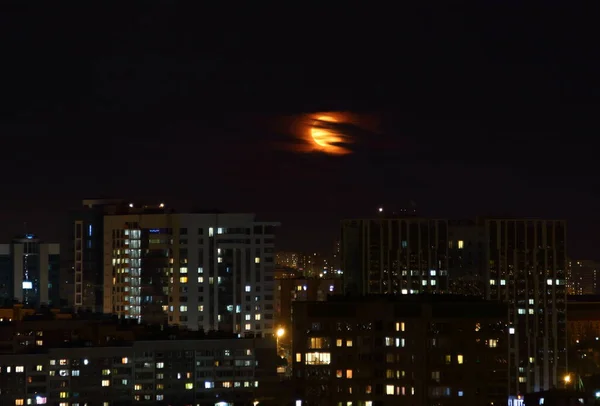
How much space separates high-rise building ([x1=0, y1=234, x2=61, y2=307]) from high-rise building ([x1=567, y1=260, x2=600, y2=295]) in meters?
19.1

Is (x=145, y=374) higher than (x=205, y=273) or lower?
lower

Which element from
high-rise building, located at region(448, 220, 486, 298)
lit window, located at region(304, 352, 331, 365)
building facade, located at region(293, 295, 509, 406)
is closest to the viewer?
building facade, located at region(293, 295, 509, 406)

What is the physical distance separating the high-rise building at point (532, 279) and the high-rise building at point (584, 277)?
2414 cm

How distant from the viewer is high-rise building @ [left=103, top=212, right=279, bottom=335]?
114 feet

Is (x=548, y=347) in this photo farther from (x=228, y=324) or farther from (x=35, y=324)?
(x=35, y=324)

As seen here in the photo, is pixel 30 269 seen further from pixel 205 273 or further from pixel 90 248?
pixel 205 273

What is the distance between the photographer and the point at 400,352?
16.6 meters

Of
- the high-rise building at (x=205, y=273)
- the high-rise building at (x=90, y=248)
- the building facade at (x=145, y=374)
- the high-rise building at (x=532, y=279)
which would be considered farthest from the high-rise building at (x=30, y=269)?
the building facade at (x=145, y=374)

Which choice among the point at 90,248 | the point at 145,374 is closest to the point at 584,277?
the point at 90,248

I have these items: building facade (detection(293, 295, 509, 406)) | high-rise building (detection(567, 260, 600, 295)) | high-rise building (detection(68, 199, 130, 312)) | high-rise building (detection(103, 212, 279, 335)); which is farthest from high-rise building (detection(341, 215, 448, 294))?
high-rise building (detection(567, 260, 600, 295))

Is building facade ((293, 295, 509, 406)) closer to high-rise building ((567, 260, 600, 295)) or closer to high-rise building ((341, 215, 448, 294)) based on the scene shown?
high-rise building ((341, 215, 448, 294))

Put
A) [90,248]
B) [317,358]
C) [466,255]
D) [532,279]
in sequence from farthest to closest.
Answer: [90,248]
[466,255]
[532,279]
[317,358]

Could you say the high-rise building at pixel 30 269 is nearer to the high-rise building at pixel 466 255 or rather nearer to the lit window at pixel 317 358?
the high-rise building at pixel 466 255

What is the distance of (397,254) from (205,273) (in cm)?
414
